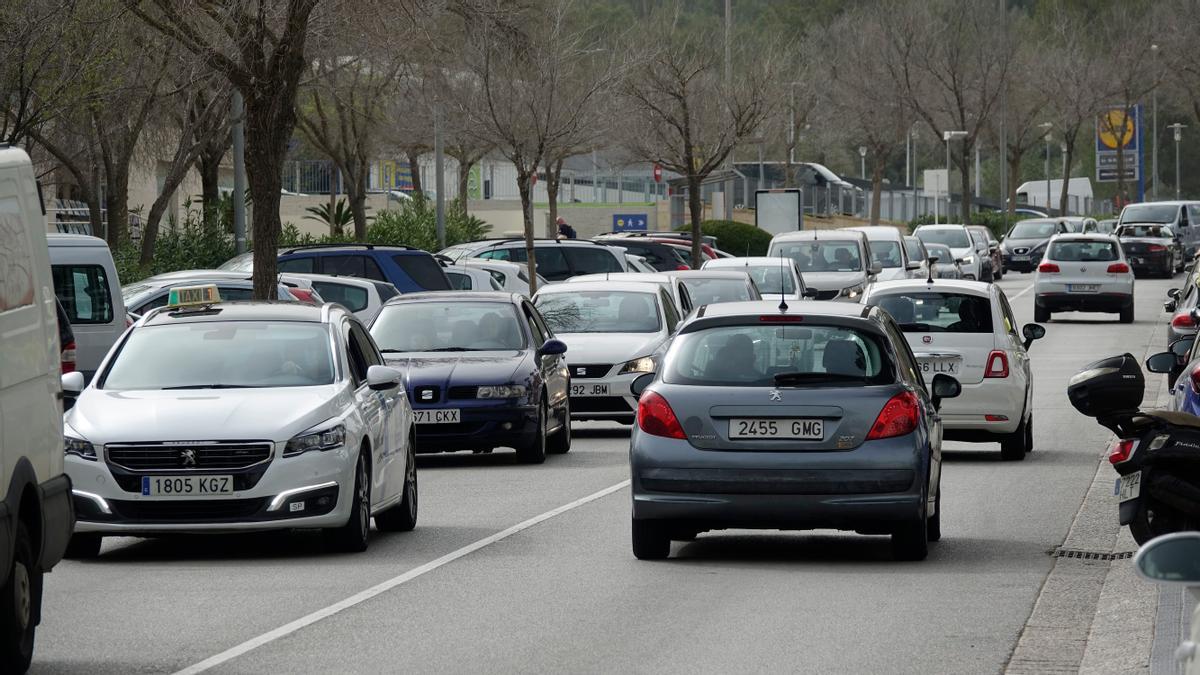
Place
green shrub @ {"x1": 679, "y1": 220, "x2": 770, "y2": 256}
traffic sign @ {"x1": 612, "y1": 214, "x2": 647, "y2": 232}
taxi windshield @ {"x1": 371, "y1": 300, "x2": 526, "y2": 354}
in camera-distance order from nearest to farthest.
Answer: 1. taxi windshield @ {"x1": 371, "y1": 300, "x2": 526, "y2": 354}
2. green shrub @ {"x1": 679, "y1": 220, "x2": 770, "y2": 256}
3. traffic sign @ {"x1": 612, "y1": 214, "x2": 647, "y2": 232}

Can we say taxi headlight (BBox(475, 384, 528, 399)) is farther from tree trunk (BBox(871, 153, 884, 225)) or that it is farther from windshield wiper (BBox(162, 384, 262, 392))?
tree trunk (BBox(871, 153, 884, 225))

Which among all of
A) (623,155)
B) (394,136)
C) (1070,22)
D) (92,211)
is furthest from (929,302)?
(1070,22)

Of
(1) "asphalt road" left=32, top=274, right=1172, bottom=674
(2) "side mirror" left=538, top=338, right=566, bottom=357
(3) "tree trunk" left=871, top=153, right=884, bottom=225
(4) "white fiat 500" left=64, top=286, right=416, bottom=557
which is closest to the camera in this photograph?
(1) "asphalt road" left=32, top=274, right=1172, bottom=674

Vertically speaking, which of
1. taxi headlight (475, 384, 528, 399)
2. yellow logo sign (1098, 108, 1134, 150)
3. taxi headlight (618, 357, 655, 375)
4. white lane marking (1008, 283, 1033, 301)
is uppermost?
yellow logo sign (1098, 108, 1134, 150)

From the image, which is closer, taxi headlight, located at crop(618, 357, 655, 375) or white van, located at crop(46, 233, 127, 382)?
white van, located at crop(46, 233, 127, 382)

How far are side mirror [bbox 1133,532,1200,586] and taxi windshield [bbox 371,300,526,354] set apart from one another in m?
15.3

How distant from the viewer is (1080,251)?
4141cm

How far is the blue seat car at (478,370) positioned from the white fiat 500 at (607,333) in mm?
1754

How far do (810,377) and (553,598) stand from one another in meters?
2.03

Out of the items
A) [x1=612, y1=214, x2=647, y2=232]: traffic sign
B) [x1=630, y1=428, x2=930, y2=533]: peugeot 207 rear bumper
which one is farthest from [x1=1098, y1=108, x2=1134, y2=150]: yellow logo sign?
[x1=630, y1=428, x2=930, y2=533]: peugeot 207 rear bumper

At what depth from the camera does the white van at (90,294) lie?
2003 cm

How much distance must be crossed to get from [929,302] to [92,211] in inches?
802

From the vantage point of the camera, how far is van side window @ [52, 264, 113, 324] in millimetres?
20062

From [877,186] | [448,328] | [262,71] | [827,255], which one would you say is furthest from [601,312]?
[877,186]
